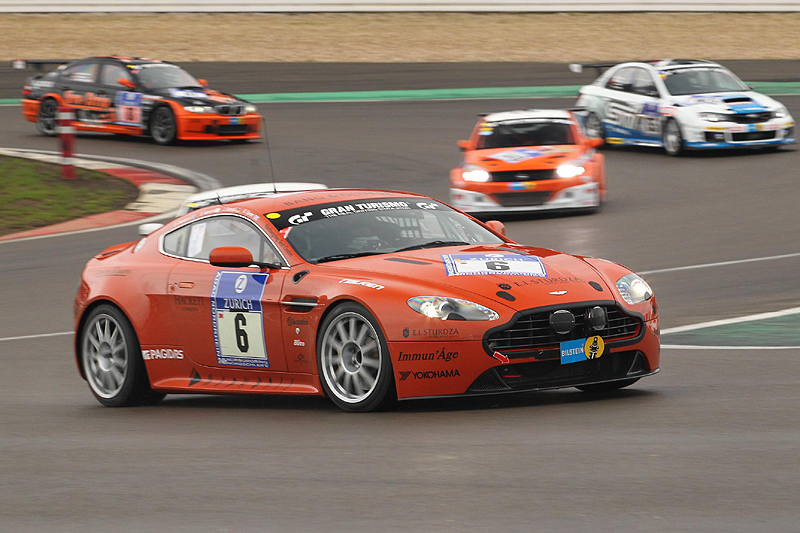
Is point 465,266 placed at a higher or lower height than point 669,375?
higher

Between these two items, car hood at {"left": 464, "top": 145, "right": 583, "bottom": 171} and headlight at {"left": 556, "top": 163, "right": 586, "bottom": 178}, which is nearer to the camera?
headlight at {"left": 556, "top": 163, "right": 586, "bottom": 178}

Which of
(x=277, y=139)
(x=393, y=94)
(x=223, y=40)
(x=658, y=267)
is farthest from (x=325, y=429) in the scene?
(x=223, y=40)

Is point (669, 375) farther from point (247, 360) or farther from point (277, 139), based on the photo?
point (277, 139)

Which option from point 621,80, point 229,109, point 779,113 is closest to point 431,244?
point 779,113

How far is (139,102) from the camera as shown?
25.1m

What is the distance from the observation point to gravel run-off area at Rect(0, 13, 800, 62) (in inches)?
1511

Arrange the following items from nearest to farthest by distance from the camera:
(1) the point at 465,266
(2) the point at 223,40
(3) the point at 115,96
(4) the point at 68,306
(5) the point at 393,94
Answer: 1. (1) the point at 465,266
2. (4) the point at 68,306
3. (3) the point at 115,96
4. (5) the point at 393,94
5. (2) the point at 223,40

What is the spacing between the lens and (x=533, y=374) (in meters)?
7.29

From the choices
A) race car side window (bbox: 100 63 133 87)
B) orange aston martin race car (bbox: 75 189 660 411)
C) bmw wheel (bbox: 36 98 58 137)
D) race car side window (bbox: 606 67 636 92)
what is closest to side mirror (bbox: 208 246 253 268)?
orange aston martin race car (bbox: 75 189 660 411)

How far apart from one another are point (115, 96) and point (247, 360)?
18.2 meters

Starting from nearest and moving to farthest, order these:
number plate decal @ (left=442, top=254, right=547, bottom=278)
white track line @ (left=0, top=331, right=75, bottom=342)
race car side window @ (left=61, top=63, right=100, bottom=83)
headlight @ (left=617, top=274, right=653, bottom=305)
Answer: number plate decal @ (left=442, top=254, right=547, bottom=278), headlight @ (left=617, top=274, right=653, bottom=305), white track line @ (left=0, top=331, right=75, bottom=342), race car side window @ (left=61, top=63, right=100, bottom=83)

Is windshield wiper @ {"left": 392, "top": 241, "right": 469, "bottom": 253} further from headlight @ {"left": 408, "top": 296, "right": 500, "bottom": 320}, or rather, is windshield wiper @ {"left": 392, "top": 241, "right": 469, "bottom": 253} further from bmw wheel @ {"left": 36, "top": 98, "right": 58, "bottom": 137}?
bmw wheel @ {"left": 36, "top": 98, "right": 58, "bottom": 137}

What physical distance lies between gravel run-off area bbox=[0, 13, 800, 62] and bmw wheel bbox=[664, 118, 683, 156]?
15.2 meters

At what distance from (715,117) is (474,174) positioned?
574 cm
